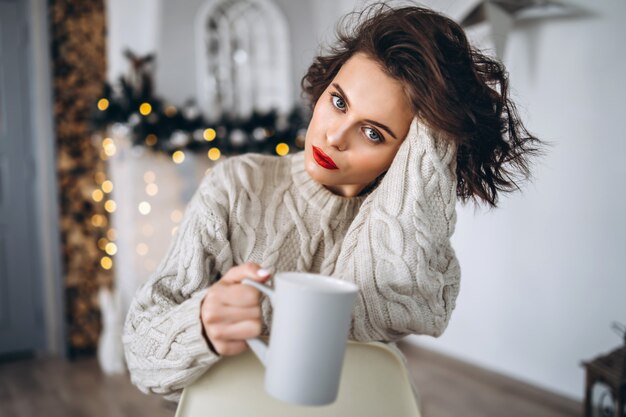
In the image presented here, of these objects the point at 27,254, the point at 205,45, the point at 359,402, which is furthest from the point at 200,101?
the point at 359,402

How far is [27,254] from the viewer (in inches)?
131

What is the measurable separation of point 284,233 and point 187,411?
0.30m

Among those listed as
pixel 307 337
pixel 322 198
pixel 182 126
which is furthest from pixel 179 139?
pixel 307 337

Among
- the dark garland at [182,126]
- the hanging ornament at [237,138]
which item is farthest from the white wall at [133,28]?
the hanging ornament at [237,138]

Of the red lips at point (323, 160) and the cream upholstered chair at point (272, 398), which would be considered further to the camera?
the red lips at point (323, 160)

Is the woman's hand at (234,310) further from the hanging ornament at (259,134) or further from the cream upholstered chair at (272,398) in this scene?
the hanging ornament at (259,134)

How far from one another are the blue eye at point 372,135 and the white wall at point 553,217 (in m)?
1.54

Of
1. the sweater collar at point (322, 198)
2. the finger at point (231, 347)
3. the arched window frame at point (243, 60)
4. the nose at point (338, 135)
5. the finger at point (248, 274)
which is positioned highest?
the arched window frame at point (243, 60)

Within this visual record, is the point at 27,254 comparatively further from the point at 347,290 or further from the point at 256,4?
the point at 347,290

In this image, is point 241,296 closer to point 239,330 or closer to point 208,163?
point 239,330

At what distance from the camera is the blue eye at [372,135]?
30.4 inches

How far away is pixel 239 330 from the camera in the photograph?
547 millimetres

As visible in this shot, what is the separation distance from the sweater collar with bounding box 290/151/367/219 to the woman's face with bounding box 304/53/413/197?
0.13ft

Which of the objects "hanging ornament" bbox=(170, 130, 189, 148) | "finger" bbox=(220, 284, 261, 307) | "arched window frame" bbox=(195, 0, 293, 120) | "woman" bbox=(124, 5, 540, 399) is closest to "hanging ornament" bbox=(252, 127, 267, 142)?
"arched window frame" bbox=(195, 0, 293, 120)
